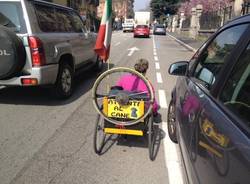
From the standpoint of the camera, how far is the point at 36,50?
229 inches

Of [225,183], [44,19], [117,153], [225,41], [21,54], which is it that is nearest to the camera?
[225,183]

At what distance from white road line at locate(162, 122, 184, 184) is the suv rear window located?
326 centimetres

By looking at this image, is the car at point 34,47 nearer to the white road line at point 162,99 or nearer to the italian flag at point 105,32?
the italian flag at point 105,32

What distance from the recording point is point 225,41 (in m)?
2.80

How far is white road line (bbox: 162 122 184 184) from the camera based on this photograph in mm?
3670

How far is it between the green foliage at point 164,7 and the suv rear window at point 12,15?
73.4 meters

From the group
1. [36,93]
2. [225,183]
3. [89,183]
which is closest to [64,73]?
[36,93]

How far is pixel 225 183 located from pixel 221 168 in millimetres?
120

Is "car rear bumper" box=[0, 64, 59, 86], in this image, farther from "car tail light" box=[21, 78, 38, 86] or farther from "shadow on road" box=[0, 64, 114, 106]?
"shadow on road" box=[0, 64, 114, 106]

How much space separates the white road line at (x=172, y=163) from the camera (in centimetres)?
367

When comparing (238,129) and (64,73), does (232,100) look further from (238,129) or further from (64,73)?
(64,73)

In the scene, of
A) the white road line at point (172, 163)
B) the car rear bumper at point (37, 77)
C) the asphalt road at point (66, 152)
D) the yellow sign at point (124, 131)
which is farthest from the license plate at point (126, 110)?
the car rear bumper at point (37, 77)

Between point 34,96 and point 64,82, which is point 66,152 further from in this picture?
point 34,96

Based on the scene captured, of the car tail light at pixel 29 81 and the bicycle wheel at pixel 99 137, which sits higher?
the car tail light at pixel 29 81
